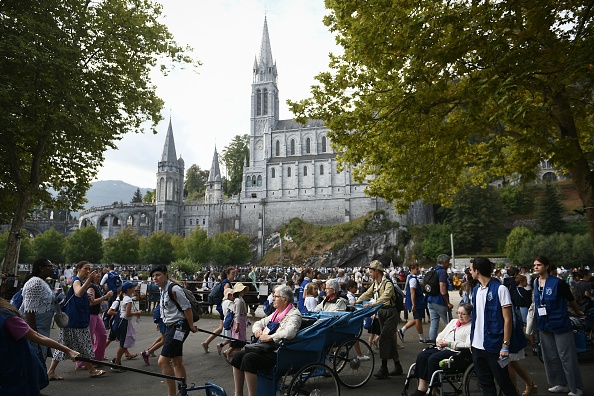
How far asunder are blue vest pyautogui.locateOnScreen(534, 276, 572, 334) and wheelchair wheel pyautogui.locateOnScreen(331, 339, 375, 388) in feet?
8.31

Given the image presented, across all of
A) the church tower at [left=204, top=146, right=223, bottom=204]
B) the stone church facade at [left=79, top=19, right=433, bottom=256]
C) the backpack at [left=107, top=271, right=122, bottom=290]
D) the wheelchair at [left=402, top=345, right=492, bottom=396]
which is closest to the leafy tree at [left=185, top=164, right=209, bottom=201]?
the church tower at [left=204, top=146, right=223, bottom=204]

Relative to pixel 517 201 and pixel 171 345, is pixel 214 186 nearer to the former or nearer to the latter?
pixel 517 201

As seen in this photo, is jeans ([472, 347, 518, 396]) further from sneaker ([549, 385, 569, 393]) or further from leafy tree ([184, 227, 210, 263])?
leafy tree ([184, 227, 210, 263])

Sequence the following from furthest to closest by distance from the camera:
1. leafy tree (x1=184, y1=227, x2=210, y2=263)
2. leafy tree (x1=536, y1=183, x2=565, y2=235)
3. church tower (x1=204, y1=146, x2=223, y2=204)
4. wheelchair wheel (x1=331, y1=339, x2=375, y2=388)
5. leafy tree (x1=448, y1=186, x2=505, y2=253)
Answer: church tower (x1=204, y1=146, x2=223, y2=204) → leafy tree (x1=184, y1=227, x2=210, y2=263) → leafy tree (x1=448, y1=186, x2=505, y2=253) → leafy tree (x1=536, y1=183, x2=565, y2=235) → wheelchair wheel (x1=331, y1=339, x2=375, y2=388)

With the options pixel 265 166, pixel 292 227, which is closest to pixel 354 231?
pixel 292 227

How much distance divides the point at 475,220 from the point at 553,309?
51.5 metres

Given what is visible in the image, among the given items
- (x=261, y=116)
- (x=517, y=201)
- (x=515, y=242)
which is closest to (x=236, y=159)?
(x=261, y=116)

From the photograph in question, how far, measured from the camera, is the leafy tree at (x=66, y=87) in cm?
1332

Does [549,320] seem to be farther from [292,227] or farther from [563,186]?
[563,186]

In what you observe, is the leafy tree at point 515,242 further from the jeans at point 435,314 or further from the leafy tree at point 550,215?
the jeans at point 435,314

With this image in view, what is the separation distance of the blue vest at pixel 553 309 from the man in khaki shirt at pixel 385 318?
212 centimetres

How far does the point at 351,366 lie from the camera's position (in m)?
6.47

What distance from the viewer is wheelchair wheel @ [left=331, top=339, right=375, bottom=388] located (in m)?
6.44

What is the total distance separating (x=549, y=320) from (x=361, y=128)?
19.8ft
